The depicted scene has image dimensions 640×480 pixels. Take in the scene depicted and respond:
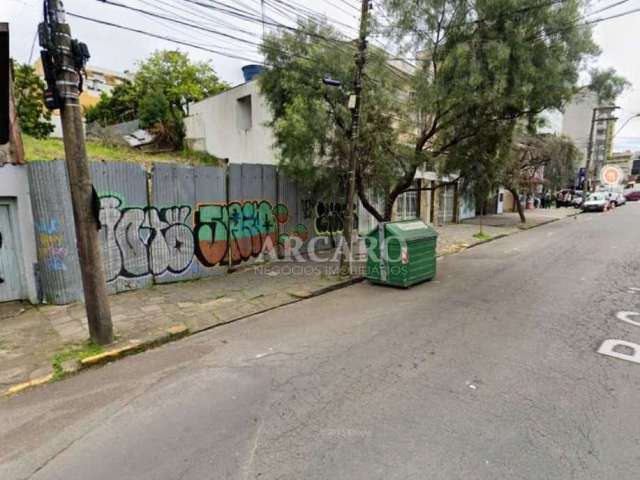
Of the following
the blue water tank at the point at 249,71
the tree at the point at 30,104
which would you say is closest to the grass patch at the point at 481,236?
the blue water tank at the point at 249,71

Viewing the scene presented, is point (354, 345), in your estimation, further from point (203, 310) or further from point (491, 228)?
point (491, 228)

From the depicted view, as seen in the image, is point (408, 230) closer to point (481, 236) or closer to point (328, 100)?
point (328, 100)

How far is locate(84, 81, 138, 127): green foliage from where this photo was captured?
89.4 feet

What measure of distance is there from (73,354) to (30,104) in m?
21.9

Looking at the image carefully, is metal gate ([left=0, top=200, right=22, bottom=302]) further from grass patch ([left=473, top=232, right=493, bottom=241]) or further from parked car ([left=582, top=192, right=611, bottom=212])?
parked car ([left=582, top=192, right=611, bottom=212])

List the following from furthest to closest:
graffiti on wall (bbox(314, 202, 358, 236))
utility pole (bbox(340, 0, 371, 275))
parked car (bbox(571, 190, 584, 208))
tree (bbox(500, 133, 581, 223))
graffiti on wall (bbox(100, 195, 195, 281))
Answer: parked car (bbox(571, 190, 584, 208))
tree (bbox(500, 133, 581, 223))
graffiti on wall (bbox(314, 202, 358, 236))
utility pole (bbox(340, 0, 371, 275))
graffiti on wall (bbox(100, 195, 195, 281))

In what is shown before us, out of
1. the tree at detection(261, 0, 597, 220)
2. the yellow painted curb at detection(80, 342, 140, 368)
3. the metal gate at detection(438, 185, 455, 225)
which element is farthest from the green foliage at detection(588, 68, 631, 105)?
the yellow painted curb at detection(80, 342, 140, 368)

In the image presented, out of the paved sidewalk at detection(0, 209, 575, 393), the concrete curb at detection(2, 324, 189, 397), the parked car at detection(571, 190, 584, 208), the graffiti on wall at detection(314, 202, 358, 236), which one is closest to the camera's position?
the concrete curb at detection(2, 324, 189, 397)

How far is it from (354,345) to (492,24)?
24.0 feet

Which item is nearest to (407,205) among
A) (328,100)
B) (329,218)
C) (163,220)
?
(329,218)

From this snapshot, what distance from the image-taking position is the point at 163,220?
7.41 m

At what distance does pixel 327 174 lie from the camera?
878cm

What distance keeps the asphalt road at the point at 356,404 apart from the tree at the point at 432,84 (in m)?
4.36

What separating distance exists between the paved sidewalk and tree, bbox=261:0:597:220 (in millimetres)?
2731
